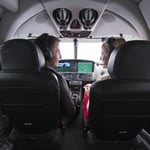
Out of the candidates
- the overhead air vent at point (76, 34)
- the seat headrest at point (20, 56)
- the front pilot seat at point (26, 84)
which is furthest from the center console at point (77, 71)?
the seat headrest at point (20, 56)

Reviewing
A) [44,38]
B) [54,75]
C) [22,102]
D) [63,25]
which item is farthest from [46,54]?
[63,25]

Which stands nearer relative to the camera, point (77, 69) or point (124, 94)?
point (124, 94)

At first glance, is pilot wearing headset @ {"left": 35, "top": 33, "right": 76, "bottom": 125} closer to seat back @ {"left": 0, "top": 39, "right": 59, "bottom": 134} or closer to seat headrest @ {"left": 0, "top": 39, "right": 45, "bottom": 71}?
seat back @ {"left": 0, "top": 39, "right": 59, "bottom": 134}

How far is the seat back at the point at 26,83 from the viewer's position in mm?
2162

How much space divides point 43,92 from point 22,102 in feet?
0.77

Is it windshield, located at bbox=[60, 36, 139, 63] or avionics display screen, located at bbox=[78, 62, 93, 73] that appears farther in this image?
windshield, located at bbox=[60, 36, 139, 63]

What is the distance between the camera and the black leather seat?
78.6 inches

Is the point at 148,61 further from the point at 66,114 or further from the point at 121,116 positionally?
the point at 66,114

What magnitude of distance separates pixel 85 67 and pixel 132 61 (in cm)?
212

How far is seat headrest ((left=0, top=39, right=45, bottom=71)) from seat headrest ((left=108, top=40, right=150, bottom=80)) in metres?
0.66

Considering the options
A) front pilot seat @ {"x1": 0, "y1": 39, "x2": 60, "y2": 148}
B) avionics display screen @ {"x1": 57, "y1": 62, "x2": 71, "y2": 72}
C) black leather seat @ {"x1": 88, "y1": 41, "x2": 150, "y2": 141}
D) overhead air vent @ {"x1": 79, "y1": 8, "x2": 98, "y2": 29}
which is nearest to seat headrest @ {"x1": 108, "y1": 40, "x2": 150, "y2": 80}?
black leather seat @ {"x1": 88, "y1": 41, "x2": 150, "y2": 141}

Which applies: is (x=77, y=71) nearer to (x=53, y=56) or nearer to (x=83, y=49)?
(x=83, y=49)

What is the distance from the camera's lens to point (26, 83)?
86.3 inches

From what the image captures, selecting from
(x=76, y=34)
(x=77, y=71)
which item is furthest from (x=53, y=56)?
(x=76, y=34)
